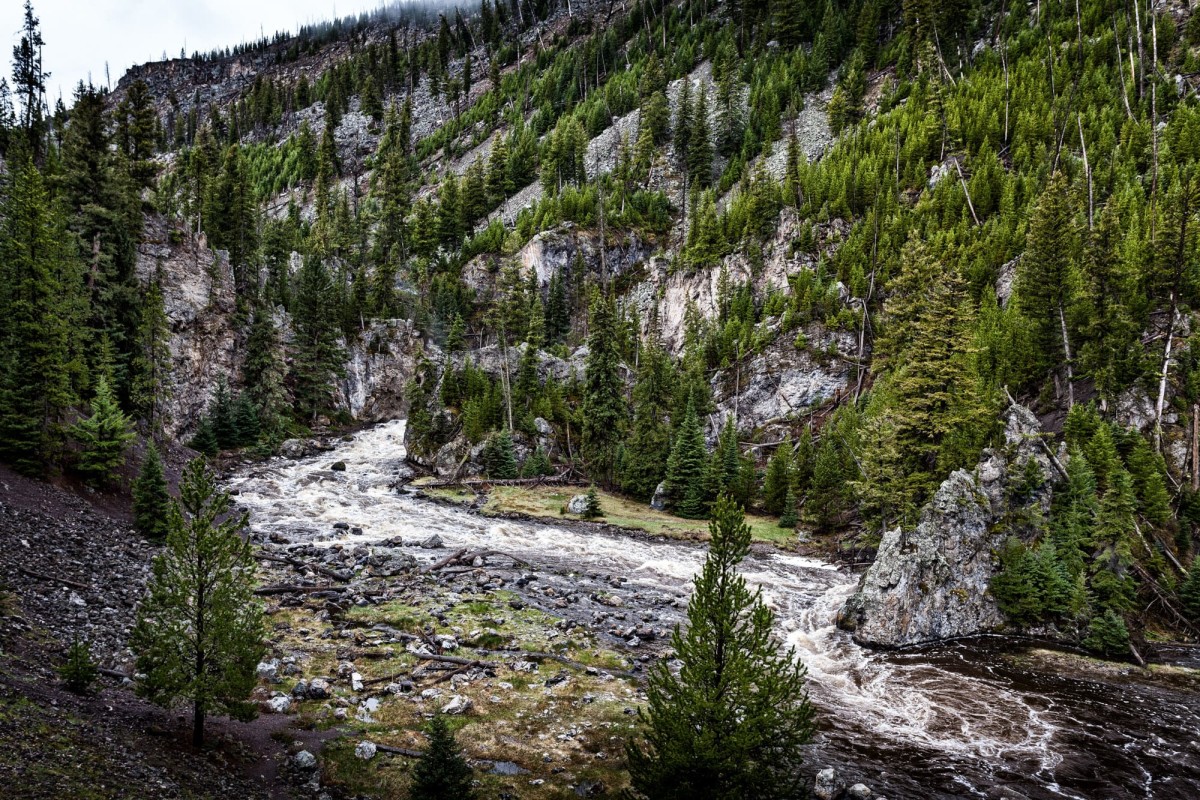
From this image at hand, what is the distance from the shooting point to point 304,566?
27.5 m

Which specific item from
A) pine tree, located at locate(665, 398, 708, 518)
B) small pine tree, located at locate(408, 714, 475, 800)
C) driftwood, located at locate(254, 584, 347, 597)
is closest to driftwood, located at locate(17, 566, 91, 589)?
driftwood, located at locate(254, 584, 347, 597)

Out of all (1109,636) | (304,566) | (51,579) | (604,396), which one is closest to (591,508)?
(604,396)

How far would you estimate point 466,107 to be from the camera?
527 ft

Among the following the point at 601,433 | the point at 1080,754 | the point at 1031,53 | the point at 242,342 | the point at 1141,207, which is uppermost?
the point at 1031,53

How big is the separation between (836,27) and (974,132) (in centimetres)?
5655

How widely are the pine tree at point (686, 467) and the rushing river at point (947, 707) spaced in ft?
39.3

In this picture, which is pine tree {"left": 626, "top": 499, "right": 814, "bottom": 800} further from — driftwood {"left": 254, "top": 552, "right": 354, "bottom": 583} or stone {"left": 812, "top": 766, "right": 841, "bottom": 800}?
driftwood {"left": 254, "top": 552, "right": 354, "bottom": 583}

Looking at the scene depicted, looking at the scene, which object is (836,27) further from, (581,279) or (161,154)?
(161,154)

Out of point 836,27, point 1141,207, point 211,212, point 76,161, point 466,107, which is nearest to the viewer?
point 1141,207

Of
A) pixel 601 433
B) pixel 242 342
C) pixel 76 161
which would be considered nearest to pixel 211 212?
pixel 242 342

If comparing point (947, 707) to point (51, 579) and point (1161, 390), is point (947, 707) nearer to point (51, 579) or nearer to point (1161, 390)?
point (1161, 390)

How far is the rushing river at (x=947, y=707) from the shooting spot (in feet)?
49.6

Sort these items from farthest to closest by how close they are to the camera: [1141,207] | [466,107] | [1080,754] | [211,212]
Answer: [466,107] < [211,212] < [1141,207] < [1080,754]

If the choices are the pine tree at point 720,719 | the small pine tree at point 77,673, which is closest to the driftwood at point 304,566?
the small pine tree at point 77,673
